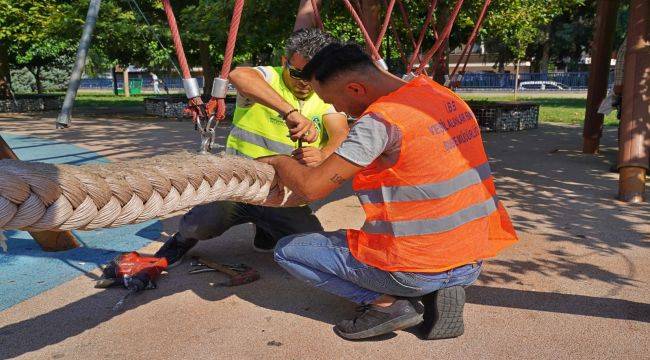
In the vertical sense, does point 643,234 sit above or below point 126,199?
below

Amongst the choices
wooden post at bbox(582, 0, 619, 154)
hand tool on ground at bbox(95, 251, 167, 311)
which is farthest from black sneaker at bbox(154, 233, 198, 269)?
wooden post at bbox(582, 0, 619, 154)

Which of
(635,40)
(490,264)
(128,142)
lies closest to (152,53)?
(128,142)

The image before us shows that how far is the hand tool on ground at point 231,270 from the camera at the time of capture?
3572 mm

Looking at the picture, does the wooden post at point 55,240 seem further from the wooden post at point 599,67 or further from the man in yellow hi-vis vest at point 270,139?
the wooden post at point 599,67

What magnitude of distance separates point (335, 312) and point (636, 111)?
4578 mm

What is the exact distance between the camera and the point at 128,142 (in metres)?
11.3

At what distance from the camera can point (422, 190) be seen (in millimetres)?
2439

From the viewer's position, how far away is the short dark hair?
2.47 m

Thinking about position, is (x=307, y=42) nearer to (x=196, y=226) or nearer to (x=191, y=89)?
(x=191, y=89)

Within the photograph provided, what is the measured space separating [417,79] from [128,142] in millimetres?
9750

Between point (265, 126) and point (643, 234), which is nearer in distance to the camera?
point (265, 126)

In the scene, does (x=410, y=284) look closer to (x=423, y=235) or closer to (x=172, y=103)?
(x=423, y=235)

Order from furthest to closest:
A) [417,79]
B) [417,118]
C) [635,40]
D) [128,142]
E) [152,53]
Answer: [152,53] → [128,142] → [635,40] → [417,79] → [417,118]

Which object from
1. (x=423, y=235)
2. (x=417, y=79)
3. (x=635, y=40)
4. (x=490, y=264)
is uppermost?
(x=635, y=40)
